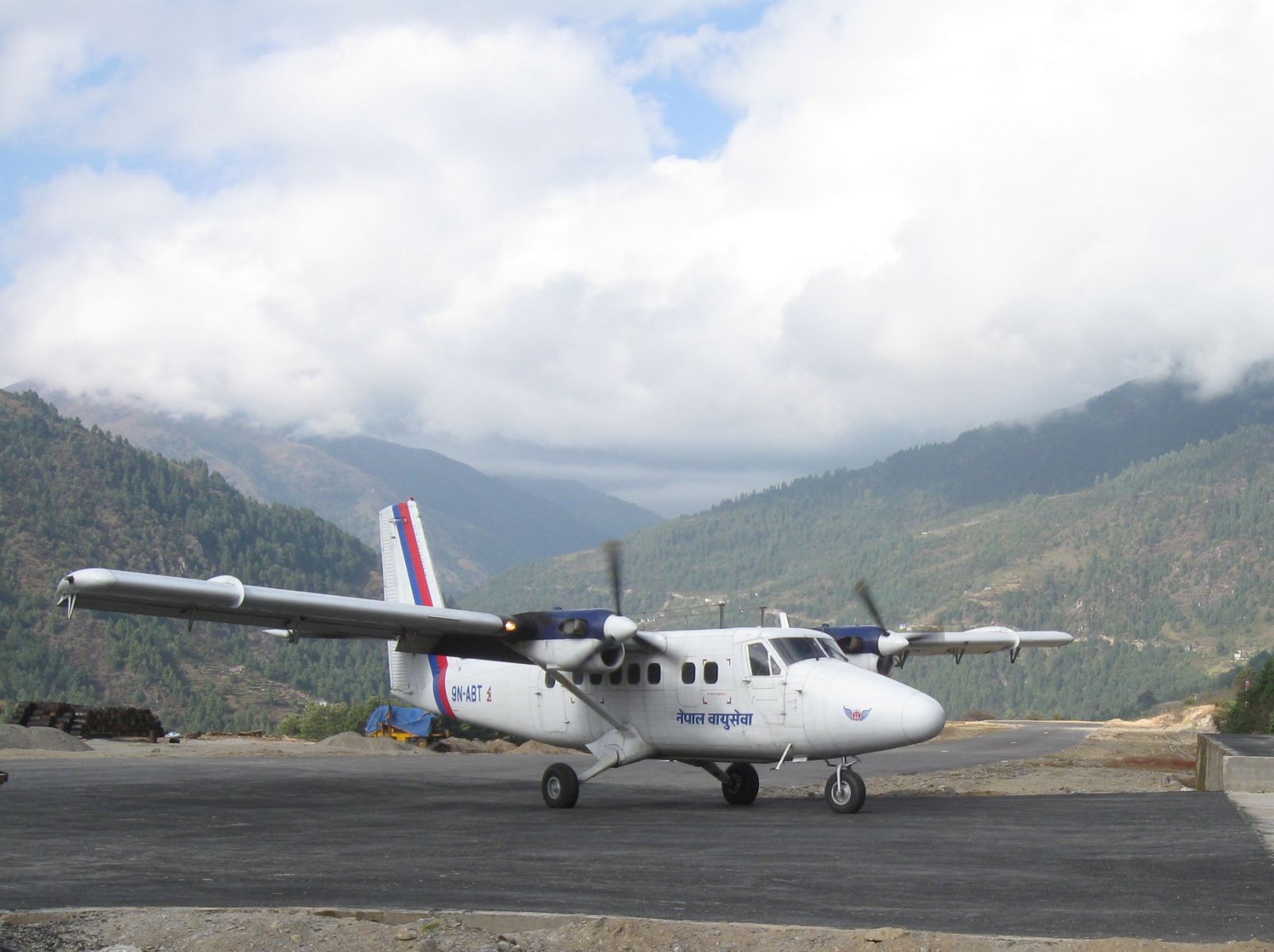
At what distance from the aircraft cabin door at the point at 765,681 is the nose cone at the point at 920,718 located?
2.11 meters

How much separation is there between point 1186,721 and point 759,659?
8827 centimetres

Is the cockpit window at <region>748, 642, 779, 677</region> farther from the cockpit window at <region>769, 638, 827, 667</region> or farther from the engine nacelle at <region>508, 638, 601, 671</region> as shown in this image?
the engine nacelle at <region>508, 638, 601, 671</region>

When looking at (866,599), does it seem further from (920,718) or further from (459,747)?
(459,747)

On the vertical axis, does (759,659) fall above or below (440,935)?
above

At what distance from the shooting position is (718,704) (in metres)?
20.7

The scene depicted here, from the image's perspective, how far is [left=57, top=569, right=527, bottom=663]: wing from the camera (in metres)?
17.9

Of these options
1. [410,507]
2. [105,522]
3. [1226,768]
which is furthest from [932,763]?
[105,522]

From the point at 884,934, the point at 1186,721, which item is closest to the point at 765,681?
the point at 884,934

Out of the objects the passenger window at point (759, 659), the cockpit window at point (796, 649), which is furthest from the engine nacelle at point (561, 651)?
the cockpit window at point (796, 649)

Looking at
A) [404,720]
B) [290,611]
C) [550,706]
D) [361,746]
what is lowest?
[361,746]

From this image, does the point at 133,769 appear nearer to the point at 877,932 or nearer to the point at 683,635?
the point at 683,635

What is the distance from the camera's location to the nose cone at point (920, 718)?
18.2 meters

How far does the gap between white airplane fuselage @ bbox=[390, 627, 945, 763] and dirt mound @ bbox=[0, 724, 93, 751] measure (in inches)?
730

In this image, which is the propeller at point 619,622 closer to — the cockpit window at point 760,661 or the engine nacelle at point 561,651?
the engine nacelle at point 561,651
